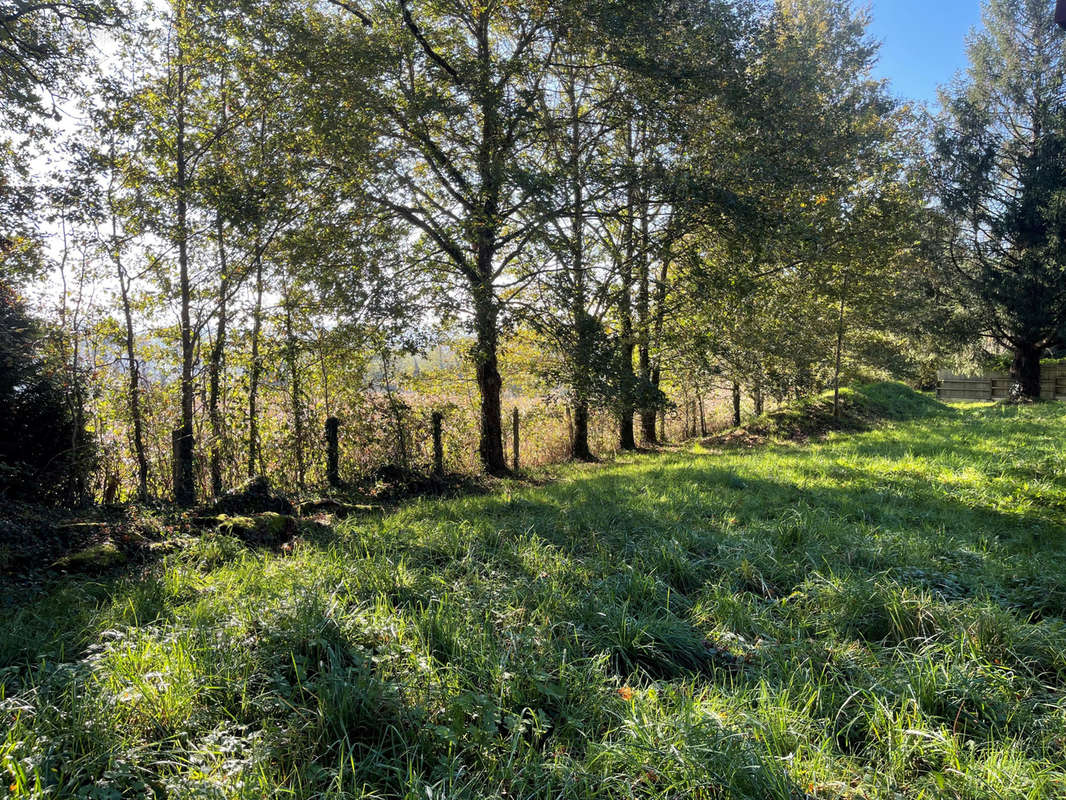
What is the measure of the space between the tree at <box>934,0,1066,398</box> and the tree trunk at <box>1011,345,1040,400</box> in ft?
0.13

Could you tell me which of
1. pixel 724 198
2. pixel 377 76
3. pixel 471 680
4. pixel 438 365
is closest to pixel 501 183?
pixel 377 76

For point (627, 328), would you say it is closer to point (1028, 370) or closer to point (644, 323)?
point (644, 323)

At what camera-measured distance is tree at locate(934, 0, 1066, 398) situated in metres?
19.0

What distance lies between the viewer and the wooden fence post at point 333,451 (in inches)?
352

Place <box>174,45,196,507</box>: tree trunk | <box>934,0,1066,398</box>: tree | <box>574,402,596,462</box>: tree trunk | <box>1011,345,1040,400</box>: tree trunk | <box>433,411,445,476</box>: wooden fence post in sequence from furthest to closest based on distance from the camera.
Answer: <box>1011,345,1040,400</box>: tree trunk, <box>934,0,1066,398</box>: tree, <box>574,402,596,462</box>: tree trunk, <box>433,411,445,476</box>: wooden fence post, <box>174,45,196,507</box>: tree trunk

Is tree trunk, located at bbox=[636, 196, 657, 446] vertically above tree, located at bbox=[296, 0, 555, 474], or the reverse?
tree, located at bbox=[296, 0, 555, 474]

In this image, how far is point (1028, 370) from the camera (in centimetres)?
2102

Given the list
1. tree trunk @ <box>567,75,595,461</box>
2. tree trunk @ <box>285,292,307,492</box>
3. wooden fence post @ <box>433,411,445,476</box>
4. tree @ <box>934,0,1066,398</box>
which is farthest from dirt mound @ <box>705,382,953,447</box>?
tree trunk @ <box>285,292,307,492</box>

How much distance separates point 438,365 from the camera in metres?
12.3

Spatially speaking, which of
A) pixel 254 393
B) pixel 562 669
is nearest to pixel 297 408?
pixel 254 393

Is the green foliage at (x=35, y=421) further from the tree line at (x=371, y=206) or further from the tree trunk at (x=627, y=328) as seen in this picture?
the tree trunk at (x=627, y=328)

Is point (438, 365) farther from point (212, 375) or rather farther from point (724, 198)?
point (724, 198)

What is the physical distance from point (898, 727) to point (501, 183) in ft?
23.9

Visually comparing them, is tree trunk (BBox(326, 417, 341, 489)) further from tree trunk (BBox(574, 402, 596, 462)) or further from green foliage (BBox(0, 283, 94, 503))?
tree trunk (BBox(574, 402, 596, 462))
